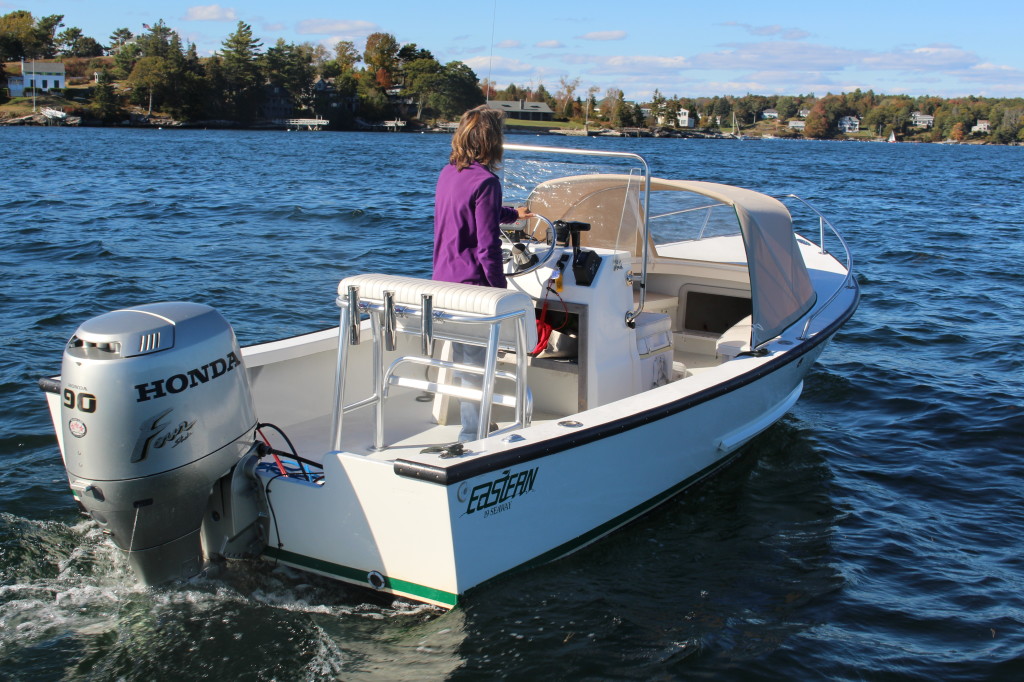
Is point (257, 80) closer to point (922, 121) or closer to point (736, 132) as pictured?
point (736, 132)

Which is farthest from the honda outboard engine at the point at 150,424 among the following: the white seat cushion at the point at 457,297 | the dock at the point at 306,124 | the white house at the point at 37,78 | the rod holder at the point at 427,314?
the white house at the point at 37,78

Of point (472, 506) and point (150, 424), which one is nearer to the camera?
point (150, 424)

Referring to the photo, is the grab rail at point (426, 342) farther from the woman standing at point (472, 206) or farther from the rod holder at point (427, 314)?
the woman standing at point (472, 206)

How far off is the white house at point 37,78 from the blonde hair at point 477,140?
11241 centimetres

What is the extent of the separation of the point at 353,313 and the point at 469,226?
78cm

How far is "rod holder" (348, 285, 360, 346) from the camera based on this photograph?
14.0 feet

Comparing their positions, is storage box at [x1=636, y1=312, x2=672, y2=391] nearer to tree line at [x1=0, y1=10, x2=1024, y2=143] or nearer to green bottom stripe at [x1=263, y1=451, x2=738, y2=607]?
green bottom stripe at [x1=263, y1=451, x2=738, y2=607]

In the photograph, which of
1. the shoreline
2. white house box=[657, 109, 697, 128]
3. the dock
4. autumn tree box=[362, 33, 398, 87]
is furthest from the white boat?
white house box=[657, 109, 697, 128]

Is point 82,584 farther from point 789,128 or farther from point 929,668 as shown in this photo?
point 789,128

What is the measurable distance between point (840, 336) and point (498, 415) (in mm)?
6281

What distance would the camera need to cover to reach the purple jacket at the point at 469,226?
14.7ft

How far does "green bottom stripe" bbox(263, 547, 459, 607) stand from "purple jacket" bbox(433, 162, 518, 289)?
156 cm

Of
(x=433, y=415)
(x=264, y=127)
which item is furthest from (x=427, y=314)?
(x=264, y=127)

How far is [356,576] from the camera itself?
420cm
